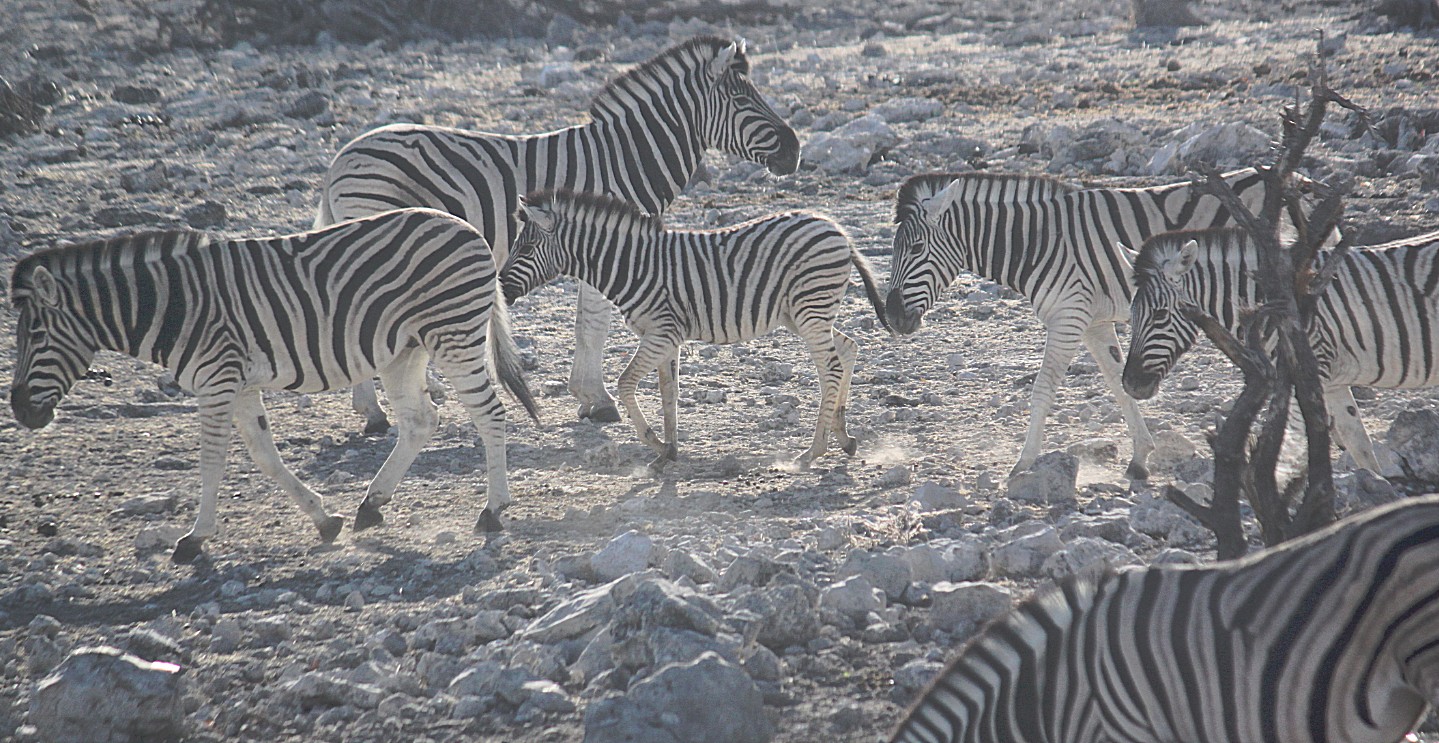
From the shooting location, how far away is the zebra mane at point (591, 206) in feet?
24.1

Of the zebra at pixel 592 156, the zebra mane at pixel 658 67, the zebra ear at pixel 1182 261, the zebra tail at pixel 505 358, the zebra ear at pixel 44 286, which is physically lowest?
Answer: the zebra tail at pixel 505 358

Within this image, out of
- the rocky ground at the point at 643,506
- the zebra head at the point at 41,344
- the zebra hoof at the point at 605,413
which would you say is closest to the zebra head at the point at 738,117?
the rocky ground at the point at 643,506

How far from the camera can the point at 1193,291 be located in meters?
6.07

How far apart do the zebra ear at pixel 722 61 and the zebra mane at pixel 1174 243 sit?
146 inches

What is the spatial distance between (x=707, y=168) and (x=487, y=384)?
7.36 metres

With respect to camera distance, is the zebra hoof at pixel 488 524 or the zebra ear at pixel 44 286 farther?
the zebra hoof at pixel 488 524

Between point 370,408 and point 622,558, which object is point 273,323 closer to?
point 370,408

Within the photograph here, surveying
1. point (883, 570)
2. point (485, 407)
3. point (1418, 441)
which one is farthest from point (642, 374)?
point (1418, 441)

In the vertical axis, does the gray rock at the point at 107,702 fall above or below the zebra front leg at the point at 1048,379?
below

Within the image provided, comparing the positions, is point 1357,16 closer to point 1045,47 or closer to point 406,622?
point 1045,47

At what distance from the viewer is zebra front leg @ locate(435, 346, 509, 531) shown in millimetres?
6195

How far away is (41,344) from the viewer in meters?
5.75

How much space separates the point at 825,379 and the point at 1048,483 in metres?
1.52

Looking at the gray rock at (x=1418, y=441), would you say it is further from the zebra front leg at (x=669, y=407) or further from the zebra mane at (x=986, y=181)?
the zebra front leg at (x=669, y=407)
